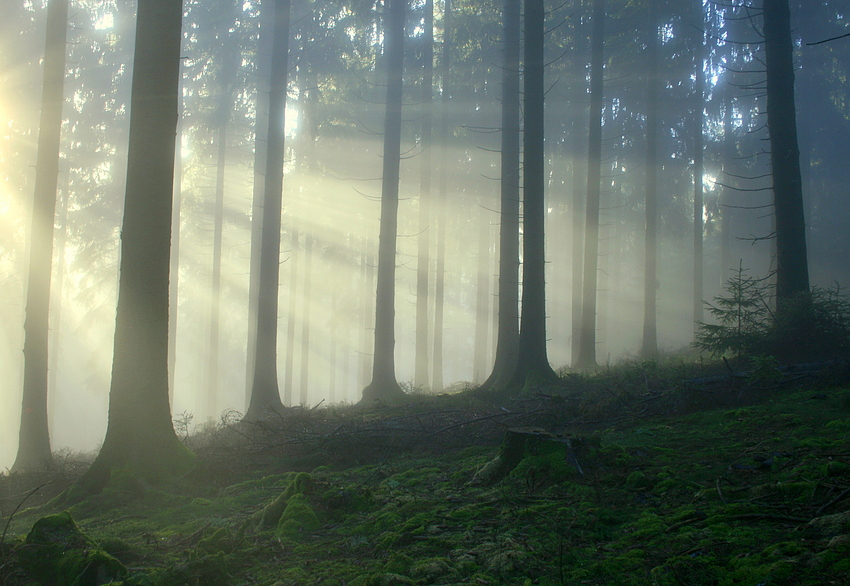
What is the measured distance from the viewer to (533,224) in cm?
1198

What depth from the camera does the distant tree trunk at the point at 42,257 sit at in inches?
459

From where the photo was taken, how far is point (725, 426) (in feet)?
18.8

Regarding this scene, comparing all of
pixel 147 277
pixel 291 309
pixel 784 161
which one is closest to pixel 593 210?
pixel 784 161

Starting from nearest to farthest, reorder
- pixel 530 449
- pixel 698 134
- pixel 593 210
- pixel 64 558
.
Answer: pixel 64 558, pixel 530 449, pixel 593 210, pixel 698 134


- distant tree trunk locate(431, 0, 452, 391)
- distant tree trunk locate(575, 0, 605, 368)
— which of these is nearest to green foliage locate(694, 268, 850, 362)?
distant tree trunk locate(575, 0, 605, 368)

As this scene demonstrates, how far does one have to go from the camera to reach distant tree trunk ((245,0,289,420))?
46.0 ft

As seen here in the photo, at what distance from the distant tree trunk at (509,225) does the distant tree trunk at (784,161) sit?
558 centimetres

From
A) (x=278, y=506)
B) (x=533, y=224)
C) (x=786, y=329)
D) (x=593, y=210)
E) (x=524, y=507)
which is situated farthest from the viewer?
(x=593, y=210)

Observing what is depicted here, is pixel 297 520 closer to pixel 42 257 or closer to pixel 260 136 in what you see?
pixel 42 257

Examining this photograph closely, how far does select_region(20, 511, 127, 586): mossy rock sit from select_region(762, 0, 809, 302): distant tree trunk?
10.9 m

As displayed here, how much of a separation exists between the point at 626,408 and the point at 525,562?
4843 millimetres

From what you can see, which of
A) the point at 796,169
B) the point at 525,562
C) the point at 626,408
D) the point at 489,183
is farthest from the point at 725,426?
the point at 489,183

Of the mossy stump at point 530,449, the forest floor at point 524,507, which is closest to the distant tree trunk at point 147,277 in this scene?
the forest floor at point 524,507

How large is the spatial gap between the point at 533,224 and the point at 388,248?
224 inches
